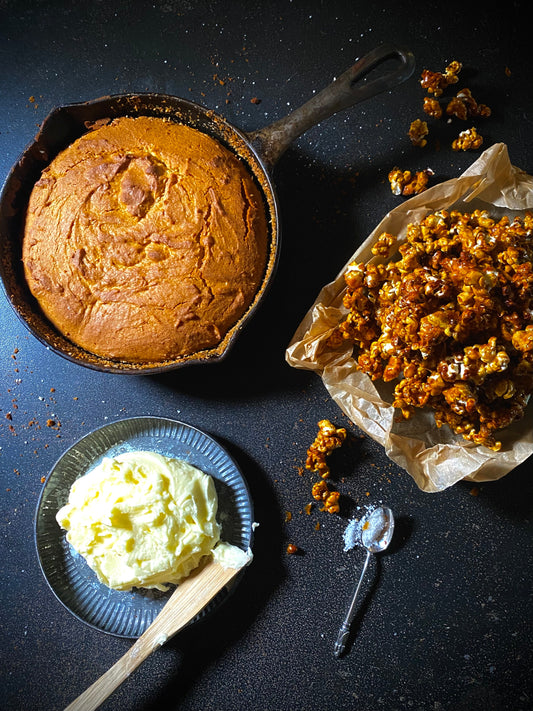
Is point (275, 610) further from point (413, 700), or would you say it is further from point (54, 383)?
point (54, 383)

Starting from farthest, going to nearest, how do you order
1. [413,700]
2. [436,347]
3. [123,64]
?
[123,64], [413,700], [436,347]

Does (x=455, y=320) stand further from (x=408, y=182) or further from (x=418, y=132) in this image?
(x=418, y=132)

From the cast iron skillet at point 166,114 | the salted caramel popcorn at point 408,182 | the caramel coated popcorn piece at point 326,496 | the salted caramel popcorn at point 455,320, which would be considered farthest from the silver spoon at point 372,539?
the salted caramel popcorn at point 408,182

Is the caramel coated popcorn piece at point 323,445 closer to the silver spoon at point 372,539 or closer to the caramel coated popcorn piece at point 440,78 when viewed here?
the silver spoon at point 372,539

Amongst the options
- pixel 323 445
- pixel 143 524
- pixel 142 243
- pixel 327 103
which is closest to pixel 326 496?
pixel 323 445

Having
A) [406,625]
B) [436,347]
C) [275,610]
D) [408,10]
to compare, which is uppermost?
[408,10]

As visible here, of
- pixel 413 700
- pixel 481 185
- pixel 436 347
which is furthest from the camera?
pixel 413 700

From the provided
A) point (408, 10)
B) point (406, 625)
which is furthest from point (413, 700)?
point (408, 10)
